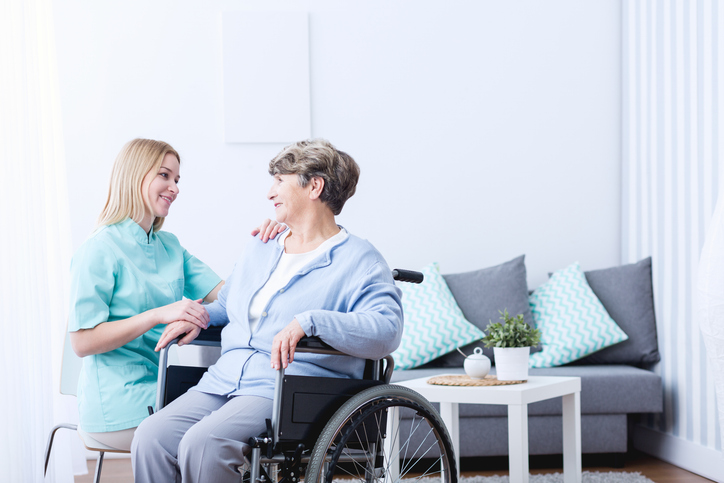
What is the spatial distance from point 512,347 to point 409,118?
147cm

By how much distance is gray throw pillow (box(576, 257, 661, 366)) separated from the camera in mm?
2992

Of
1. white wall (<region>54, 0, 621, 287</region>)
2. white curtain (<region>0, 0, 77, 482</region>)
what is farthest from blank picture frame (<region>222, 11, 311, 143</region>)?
white curtain (<region>0, 0, 77, 482</region>)

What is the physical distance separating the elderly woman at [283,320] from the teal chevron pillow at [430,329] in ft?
4.09

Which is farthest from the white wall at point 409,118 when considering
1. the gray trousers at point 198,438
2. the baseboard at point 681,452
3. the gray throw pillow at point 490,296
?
the gray trousers at point 198,438

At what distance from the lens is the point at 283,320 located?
5.12 feet

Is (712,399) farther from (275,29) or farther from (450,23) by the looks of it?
(275,29)

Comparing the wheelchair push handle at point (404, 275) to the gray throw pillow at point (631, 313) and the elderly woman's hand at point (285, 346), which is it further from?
the gray throw pillow at point (631, 313)

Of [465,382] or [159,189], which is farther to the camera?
[465,382]

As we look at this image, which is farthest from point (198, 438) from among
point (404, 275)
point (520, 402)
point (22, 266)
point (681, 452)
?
point (681, 452)

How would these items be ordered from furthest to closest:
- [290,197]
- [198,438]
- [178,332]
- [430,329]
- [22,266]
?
[430,329], [22,266], [290,197], [178,332], [198,438]

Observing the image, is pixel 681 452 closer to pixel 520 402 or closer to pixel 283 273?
pixel 520 402

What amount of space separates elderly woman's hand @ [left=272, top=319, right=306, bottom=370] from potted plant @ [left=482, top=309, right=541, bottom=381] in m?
1.06

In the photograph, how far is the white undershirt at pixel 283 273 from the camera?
162cm

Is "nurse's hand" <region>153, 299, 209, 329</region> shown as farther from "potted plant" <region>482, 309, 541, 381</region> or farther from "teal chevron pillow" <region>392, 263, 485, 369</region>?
"teal chevron pillow" <region>392, 263, 485, 369</region>
